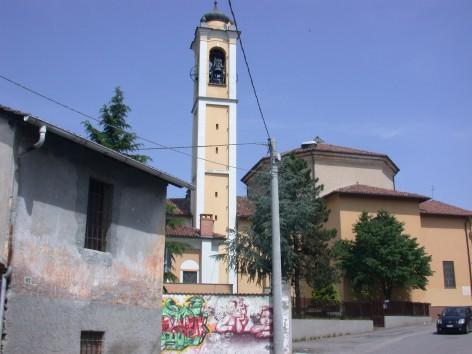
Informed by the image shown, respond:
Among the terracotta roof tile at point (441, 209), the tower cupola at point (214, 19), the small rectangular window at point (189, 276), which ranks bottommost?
the small rectangular window at point (189, 276)

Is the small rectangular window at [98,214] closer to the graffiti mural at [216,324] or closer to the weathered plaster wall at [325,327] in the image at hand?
the graffiti mural at [216,324]

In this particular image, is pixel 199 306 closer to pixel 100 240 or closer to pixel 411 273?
pixel 100 240

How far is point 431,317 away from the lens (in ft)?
123

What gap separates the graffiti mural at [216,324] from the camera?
18.2 metres

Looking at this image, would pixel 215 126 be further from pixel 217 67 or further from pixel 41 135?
pixel 41 135

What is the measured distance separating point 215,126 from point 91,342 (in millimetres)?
30259

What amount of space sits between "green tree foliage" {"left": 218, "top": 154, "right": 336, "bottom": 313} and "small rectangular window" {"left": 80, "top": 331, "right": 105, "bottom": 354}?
1689 cm

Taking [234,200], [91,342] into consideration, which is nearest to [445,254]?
[234,200]

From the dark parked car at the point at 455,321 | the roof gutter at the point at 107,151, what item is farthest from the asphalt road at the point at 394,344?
the roof gutter at the point at 107,151

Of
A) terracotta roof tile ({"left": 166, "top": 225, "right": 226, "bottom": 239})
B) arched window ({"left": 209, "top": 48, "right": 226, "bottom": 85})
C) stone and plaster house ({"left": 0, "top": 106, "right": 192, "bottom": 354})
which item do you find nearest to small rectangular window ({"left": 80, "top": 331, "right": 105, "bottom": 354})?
stone and plaster house ({"left": 0, "top": 106, "right": 192, "bottom": 354})

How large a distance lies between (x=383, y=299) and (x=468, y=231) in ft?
36.8

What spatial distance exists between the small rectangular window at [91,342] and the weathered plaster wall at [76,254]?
179 millimetres

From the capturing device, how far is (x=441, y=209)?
1678 inches

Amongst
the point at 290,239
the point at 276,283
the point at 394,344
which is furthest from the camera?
the point at 290,239
